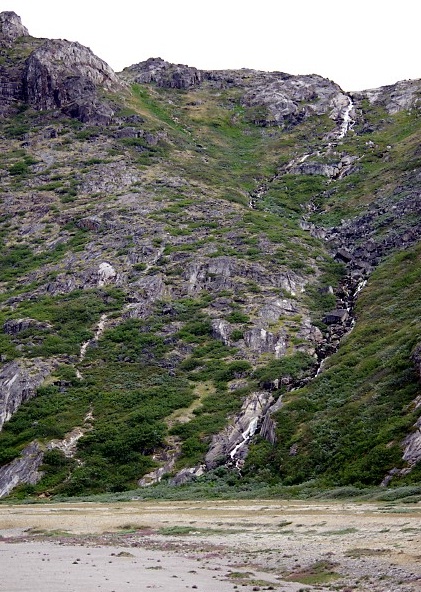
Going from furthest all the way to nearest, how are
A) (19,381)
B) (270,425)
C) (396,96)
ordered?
(396,96)
(19,381)
(270,425)

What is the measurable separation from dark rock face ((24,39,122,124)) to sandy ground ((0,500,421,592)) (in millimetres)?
115340

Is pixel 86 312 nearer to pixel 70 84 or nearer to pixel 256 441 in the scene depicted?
pixel 256 441

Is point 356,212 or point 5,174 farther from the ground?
point 5,174

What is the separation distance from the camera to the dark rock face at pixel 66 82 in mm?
138750

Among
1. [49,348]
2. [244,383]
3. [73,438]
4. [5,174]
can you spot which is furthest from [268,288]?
[5,174]

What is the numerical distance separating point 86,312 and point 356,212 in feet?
180

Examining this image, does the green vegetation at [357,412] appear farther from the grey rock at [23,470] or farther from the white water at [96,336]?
the white water at [96,336]

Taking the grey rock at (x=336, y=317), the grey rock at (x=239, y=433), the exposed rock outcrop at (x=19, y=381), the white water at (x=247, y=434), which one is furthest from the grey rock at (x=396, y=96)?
the exposed rock outcrop at (x=19, y=381)

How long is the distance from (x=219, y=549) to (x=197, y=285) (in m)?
62.0

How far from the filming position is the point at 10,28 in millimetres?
166000

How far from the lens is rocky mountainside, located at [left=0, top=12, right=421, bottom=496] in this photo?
5397 cm

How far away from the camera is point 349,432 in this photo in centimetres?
4872

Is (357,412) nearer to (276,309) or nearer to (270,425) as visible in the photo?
(270,425)

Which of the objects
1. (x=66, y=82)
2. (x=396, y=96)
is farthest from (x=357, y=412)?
(x=396, y=96)
